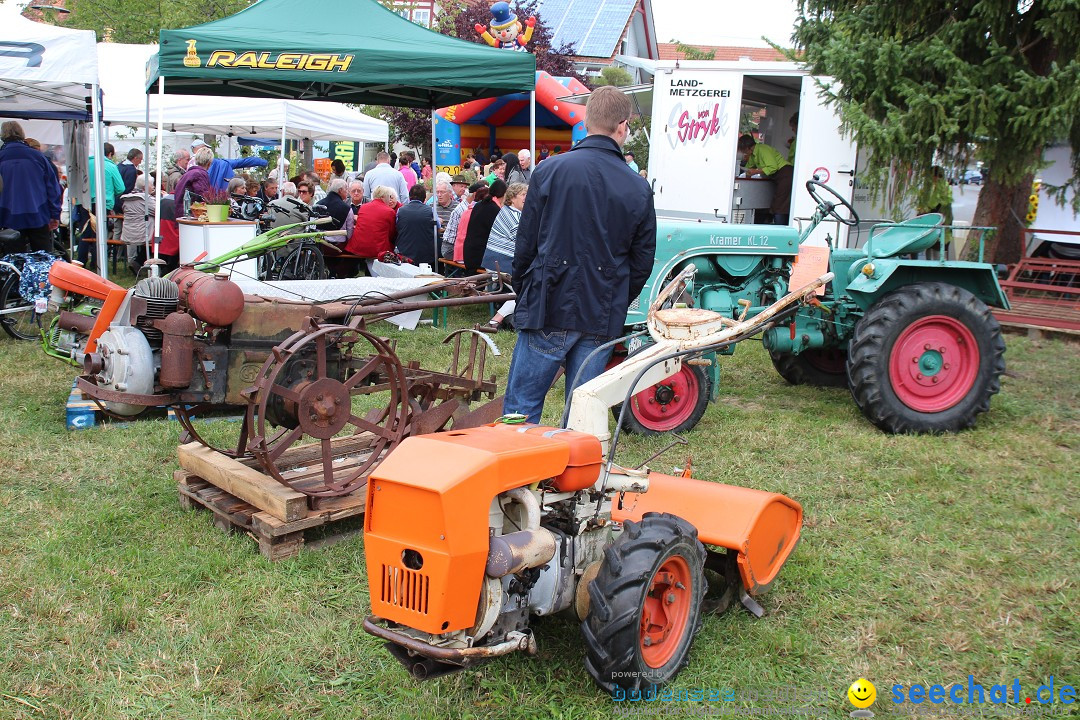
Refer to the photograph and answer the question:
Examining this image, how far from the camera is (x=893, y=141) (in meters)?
7.87

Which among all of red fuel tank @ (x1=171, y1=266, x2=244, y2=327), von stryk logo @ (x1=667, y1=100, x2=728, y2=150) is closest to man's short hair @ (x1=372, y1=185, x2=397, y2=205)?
von stryk logo @ (x1=667, y1=100, x2=728, y2=150)

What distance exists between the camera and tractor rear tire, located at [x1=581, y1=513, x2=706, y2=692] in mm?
2578

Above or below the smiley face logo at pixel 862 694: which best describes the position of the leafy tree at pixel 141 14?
above

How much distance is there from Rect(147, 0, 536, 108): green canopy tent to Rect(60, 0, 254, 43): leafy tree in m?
14.8

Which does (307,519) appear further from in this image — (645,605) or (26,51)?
(26,51)

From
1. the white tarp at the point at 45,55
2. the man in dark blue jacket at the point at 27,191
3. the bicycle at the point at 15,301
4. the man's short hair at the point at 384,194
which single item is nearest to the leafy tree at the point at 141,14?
the man in dark blue jacket at the point at 27,191

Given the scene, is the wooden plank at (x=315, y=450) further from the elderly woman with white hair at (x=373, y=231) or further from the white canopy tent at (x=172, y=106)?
the white canopy tent at (x=172, y=106)

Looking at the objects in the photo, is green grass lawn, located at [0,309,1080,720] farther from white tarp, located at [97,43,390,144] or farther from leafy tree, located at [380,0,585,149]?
leafy tree, located at [380,0,585,149]

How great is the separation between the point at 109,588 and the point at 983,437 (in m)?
4.99

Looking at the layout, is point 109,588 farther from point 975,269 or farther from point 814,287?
point 975,269

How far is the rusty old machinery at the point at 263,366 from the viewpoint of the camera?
156 inches

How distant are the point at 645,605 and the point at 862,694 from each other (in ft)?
2.38

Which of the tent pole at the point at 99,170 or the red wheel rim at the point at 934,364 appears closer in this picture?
the red wheel rim at the point at 934,364

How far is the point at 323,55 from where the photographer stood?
820cm
